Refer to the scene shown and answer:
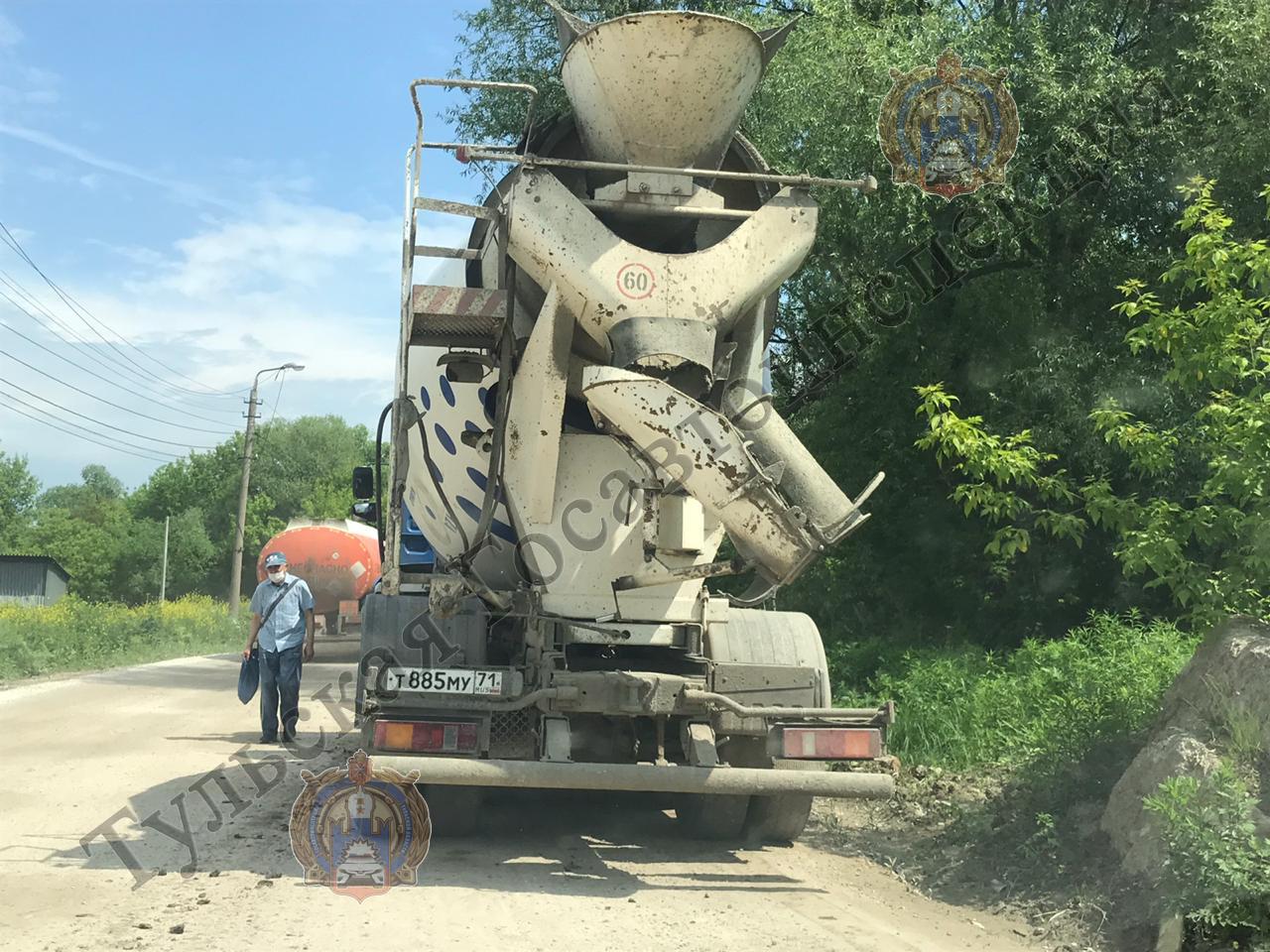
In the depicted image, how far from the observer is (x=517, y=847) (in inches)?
277

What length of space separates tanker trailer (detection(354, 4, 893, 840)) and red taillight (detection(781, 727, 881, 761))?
0.01m

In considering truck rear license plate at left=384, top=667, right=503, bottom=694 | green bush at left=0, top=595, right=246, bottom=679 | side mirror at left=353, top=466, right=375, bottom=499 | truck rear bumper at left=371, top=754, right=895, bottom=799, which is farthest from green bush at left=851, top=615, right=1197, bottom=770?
green bush at left=0, top=595, right=246, bottom=679

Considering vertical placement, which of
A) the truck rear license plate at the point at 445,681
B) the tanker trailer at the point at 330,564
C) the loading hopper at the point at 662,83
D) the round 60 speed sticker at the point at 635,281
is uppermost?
the loading hopper at the point at 662,83

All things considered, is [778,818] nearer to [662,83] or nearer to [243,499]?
[662,83]

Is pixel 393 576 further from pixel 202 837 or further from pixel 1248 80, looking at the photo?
pixel 1248 80

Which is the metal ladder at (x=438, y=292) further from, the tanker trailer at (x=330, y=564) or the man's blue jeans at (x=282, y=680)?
the tanker trailer at (x=330, y=564)

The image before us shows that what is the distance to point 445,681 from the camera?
6.42 meters

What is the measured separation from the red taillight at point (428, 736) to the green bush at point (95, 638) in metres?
13.2

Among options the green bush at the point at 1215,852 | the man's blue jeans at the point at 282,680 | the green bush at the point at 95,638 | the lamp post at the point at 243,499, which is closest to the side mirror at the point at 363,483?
the man's blue jeans at the point at 282,680

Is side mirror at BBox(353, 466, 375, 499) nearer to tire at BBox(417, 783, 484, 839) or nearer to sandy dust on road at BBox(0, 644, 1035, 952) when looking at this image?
sandy dust on road at BBox(0, 644, 1035, 952)

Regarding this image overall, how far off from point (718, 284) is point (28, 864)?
4.51 metres

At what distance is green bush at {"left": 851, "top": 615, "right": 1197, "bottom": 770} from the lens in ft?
24.5

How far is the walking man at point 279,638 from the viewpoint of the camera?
10375mm

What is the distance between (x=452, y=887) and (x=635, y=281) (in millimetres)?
3084
